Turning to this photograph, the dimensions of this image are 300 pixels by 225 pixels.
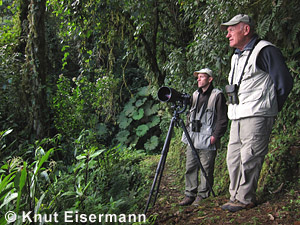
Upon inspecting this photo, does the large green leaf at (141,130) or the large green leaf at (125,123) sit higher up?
the large green leaf at (125,123)

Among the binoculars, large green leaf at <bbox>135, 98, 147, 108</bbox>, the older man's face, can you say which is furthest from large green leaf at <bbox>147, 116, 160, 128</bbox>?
the older man's face

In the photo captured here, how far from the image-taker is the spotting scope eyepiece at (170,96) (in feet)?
9.63

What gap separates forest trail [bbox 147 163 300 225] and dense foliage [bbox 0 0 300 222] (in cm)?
26

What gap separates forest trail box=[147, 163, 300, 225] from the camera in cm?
238

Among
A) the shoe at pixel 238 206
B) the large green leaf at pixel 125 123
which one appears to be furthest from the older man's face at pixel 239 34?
the large green leaf at pixel 125 123

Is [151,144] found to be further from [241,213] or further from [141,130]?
[241,213]

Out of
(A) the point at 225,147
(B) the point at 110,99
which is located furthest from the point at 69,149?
(A) the point at 225,147

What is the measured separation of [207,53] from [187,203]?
2.14 metres

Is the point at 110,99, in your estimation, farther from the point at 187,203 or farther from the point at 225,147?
the point at 187,203

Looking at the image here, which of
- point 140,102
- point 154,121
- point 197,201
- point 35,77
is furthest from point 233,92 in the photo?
point 140,102

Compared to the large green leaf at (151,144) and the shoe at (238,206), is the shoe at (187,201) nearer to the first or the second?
the shoe at (238,206)

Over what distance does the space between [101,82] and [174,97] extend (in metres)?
3.80

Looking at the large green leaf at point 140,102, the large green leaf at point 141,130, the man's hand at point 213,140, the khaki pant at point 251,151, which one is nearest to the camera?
the khaki pant at point 251,151

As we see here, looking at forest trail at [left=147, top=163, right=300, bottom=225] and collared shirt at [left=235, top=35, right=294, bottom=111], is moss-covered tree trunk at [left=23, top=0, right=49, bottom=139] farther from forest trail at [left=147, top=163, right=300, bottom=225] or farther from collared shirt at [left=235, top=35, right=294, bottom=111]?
collared shirt at [left=235, top=35, right=294, bottom=111]
